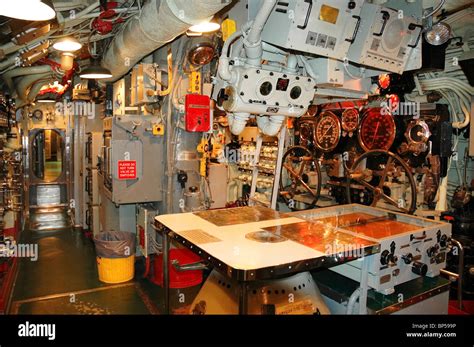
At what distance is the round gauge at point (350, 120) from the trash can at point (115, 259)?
3578mm

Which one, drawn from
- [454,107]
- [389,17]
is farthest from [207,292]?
[454,107]

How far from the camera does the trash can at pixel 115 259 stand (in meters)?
4.71

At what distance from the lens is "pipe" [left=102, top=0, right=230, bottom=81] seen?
249cm

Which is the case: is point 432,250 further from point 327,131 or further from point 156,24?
point 327,131

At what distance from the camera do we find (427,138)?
4746 millimetres

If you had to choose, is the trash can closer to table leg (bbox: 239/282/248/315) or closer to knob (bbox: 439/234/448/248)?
table leg (bbox: 239/282/248/315)

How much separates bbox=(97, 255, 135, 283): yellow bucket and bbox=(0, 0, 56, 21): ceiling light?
3392mm

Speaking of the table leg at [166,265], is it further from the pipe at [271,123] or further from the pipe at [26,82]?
the pipe at [26,82]

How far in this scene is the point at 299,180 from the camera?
233 inches

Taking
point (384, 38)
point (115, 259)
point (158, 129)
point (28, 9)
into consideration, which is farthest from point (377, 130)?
point (28, 9)

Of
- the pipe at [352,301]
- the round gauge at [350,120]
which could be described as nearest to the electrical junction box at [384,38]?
the pipe at [352,301]

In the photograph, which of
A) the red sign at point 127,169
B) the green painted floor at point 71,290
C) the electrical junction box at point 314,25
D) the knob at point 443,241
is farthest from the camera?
the red sign at point 127,169

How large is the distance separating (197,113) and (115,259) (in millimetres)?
2141
